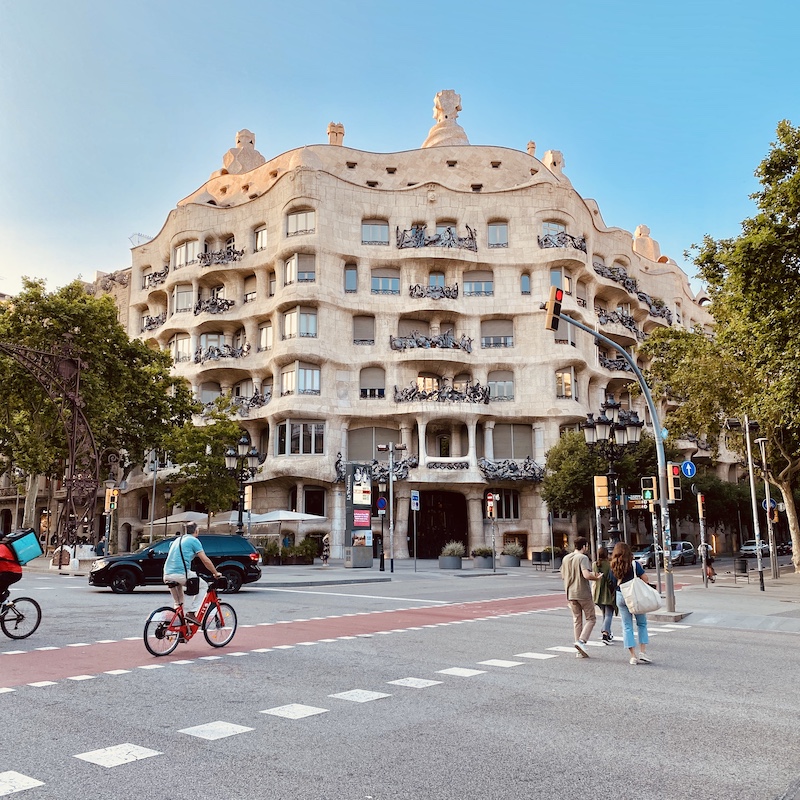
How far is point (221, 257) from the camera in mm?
51000

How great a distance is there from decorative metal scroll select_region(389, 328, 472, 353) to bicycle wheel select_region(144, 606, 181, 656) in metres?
37.7

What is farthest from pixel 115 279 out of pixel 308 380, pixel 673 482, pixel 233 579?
pixel 673 482

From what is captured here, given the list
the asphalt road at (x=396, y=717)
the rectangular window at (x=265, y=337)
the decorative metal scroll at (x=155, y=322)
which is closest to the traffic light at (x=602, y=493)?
the asphalt road at (x=396, y=717)

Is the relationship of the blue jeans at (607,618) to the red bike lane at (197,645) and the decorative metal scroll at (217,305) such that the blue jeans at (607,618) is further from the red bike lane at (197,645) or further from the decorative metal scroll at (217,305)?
the decorative metal scroll at (217,305)

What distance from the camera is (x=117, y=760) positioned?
5551 millimetres

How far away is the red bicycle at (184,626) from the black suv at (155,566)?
974 cm

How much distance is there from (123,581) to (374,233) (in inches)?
1320

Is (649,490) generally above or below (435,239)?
below

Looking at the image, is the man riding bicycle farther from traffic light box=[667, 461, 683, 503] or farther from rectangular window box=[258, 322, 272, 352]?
rectangular window box=[258, 322, 272, 352]

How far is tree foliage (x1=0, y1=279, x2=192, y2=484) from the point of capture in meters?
37.5

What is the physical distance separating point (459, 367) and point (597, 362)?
32.8 feet

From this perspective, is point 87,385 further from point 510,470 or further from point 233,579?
point 510,470

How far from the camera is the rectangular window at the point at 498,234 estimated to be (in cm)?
5056


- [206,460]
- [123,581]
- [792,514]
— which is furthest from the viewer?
[206,460]
